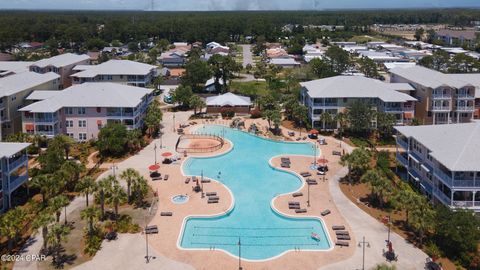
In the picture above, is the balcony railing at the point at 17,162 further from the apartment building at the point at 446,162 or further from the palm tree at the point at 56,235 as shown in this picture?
the apartment building at the point at 446,162

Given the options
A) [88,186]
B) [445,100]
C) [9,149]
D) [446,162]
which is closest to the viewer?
[446,162]

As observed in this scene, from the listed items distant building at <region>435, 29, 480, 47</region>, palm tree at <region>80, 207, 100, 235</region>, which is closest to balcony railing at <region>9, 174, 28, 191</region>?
palm tree at <region>80, 207, 100, 235</region>

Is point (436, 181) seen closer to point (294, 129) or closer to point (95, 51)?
point (294, 129)

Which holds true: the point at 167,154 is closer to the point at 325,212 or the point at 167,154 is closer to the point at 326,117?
the point at 325,212

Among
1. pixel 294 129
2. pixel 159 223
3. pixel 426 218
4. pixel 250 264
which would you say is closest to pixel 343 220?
pixel 426 218

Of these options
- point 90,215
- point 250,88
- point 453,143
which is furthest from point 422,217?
point 250,88

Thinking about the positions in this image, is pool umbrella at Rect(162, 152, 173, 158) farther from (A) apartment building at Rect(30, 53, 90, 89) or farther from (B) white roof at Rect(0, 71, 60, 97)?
(A) apartment building at Rect(30, 53, 90, 89)

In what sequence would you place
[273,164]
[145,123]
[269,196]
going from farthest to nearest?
[145,123]
[273,164]
[269,196]
